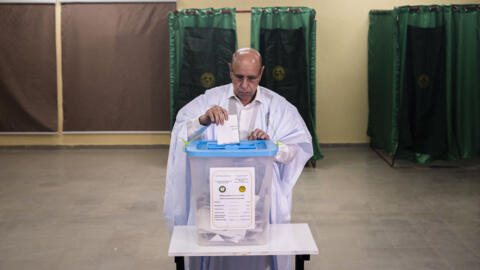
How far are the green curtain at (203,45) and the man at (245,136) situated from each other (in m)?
3.30

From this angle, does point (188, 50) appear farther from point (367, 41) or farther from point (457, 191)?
point (457, 191)

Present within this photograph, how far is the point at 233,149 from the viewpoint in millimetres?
1950

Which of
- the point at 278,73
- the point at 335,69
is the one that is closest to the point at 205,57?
the point at 278,73

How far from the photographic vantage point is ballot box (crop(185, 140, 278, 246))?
188 centimetres

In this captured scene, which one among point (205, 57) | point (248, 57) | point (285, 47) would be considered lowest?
point (248, 57)

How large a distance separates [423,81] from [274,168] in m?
3.97

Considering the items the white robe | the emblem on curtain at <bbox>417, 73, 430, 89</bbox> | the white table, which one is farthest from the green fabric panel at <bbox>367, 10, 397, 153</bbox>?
the white table

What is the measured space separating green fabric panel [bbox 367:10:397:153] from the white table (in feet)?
14.0

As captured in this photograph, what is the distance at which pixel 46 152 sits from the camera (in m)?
7.14

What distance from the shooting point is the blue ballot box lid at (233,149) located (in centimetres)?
189

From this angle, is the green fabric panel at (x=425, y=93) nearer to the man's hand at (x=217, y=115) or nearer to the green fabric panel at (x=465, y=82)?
the green fabric panel at (x=465, y=82)

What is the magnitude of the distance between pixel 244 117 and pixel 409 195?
9.35 feet

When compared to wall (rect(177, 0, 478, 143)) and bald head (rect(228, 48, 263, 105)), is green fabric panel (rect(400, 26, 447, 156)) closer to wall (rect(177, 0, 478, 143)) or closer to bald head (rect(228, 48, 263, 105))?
wall (rect(177, 0, 478, 143))

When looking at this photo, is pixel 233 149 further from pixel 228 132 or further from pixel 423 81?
pixel 423 81
